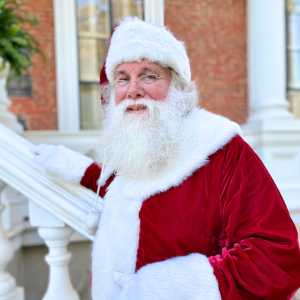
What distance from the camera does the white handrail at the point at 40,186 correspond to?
144 cm

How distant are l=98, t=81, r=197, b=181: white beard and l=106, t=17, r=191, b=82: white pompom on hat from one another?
13cm

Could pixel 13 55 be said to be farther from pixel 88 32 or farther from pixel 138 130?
pixel 88 32

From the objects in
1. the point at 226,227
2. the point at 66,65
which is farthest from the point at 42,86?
the point at 226,227

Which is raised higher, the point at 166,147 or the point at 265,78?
the point at 265,78

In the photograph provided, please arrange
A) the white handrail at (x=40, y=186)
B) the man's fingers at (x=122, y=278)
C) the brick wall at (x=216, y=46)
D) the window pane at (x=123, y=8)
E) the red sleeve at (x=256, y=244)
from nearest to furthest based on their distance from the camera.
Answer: the red sleeve at (x=256, y=244)
the man's fingers at (x=122, y=278)
the white handrail at (x=40, y=186)
the window pane at (x=123, y=8)
the brick wall at (x=216, y=46)

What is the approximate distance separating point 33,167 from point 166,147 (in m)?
0.76

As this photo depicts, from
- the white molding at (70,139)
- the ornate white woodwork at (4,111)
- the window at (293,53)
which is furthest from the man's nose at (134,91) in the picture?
the window at (293,53)

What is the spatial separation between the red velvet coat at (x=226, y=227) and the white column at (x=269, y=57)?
2442 mm

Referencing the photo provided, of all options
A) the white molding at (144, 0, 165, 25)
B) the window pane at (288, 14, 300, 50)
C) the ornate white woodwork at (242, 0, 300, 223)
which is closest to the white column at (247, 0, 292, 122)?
the ornate white woodwork at (242, 0, 300, 223)

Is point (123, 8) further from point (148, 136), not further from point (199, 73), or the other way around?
point (148, 136)

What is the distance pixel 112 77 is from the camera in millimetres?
1468

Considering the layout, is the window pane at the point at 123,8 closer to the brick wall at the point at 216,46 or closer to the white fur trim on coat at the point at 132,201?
the brick wall at the point at 216,46

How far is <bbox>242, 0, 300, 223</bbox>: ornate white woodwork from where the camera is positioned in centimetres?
308

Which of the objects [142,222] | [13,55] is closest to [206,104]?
[13,55]
